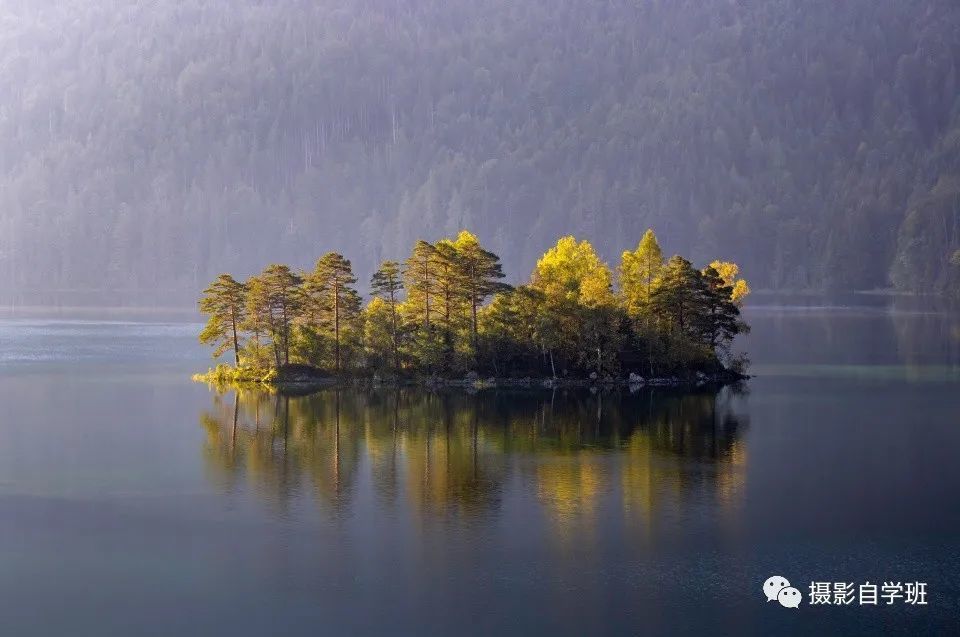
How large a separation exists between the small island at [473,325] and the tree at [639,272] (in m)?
0.97

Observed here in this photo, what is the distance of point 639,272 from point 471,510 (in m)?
50.5

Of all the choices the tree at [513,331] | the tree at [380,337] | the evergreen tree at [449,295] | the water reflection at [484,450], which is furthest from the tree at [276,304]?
the tree at [513,331]

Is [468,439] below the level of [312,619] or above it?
above

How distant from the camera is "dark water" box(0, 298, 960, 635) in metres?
35.7

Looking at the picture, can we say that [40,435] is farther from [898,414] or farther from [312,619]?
[898,414]

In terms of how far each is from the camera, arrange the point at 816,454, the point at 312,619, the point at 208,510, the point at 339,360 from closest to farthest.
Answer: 1. the point at 312,619
2. the point at 208,510
3. the point at 816,454
4. the point at 339,360

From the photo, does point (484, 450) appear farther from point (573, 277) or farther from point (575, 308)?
point (573, 277)

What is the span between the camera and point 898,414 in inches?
2901

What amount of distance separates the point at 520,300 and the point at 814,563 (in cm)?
4896

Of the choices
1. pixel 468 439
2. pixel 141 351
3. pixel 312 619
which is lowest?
pixel 312 619

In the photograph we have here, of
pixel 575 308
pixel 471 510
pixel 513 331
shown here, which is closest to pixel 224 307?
pixel 513 331

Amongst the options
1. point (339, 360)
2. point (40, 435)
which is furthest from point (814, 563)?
point (339, 360)

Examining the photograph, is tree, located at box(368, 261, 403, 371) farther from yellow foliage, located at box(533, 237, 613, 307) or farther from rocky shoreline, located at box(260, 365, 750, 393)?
yellow foliage, located at box(533, 237, 613, 307)

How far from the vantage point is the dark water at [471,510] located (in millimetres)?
35719
